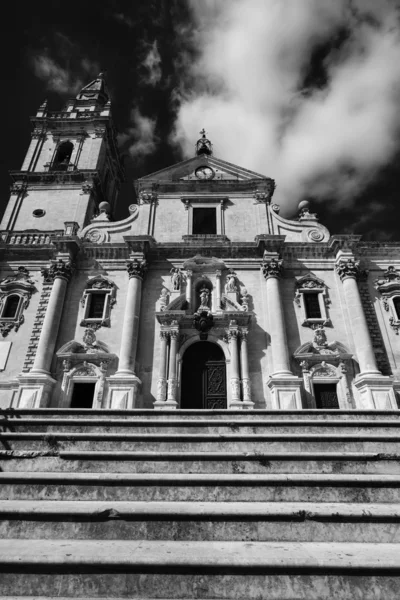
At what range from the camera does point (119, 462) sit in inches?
269

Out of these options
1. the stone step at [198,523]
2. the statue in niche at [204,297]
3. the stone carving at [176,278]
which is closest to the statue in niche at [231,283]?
the statue in niche at [204,297]

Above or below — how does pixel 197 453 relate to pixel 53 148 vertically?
below

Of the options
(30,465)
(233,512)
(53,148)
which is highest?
(53,148)

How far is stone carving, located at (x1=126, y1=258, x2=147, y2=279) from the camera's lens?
18656mm

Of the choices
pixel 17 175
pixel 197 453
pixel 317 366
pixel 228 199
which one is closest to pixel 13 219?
pixel 17 175

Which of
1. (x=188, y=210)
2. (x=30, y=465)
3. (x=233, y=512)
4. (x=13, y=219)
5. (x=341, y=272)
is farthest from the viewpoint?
(x=13, y=219)

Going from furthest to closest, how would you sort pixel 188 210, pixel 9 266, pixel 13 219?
pixel 13 219 → pixel 188 210 → pixel 9 266

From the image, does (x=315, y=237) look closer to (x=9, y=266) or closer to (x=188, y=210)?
(x=188, y=210)

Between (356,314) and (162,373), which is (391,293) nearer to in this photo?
(356,314)

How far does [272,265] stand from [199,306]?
4.28 m

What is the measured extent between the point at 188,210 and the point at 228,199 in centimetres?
250

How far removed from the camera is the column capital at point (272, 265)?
18500mm

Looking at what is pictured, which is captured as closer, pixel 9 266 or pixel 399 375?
pixel 399 375

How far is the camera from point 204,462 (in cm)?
673
